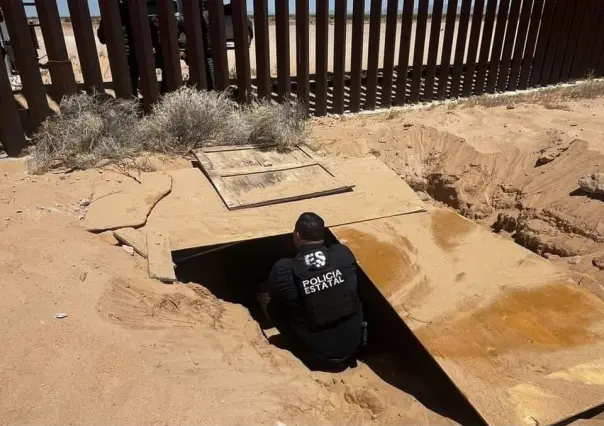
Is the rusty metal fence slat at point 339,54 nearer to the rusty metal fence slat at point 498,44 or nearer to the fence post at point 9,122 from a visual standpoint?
the rusty metal fence slat at point 498,44

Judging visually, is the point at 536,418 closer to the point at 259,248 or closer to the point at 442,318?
Answer: the point at 442,318

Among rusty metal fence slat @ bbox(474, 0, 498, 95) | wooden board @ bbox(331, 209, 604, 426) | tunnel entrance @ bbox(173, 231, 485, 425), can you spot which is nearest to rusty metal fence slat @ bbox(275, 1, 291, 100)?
tunnel entrance @ bbox(173, 231, 485, 425)

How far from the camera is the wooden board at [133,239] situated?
13.0ft

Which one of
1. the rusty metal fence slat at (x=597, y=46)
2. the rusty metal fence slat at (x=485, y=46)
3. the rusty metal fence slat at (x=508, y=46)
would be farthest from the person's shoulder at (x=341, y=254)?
the rusty metal fence slat at (x=597, y=46)

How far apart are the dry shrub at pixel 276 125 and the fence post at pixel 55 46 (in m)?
2.02

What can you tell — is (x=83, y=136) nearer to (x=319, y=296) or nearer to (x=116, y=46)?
(x=116, y=46)

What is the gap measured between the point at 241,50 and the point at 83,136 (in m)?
2.16

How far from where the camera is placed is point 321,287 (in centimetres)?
331

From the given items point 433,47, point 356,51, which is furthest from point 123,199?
point 433,47

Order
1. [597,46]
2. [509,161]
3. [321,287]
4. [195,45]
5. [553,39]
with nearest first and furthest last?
1. [321,287]
2. [509,161]
3. [195,45]
4. [553,39]
5. [597,46]

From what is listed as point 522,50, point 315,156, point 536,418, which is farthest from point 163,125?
point 522,50

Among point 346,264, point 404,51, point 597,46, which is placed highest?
point 404,51

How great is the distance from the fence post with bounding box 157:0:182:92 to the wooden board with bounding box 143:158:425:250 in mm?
1386

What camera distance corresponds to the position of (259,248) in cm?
500
